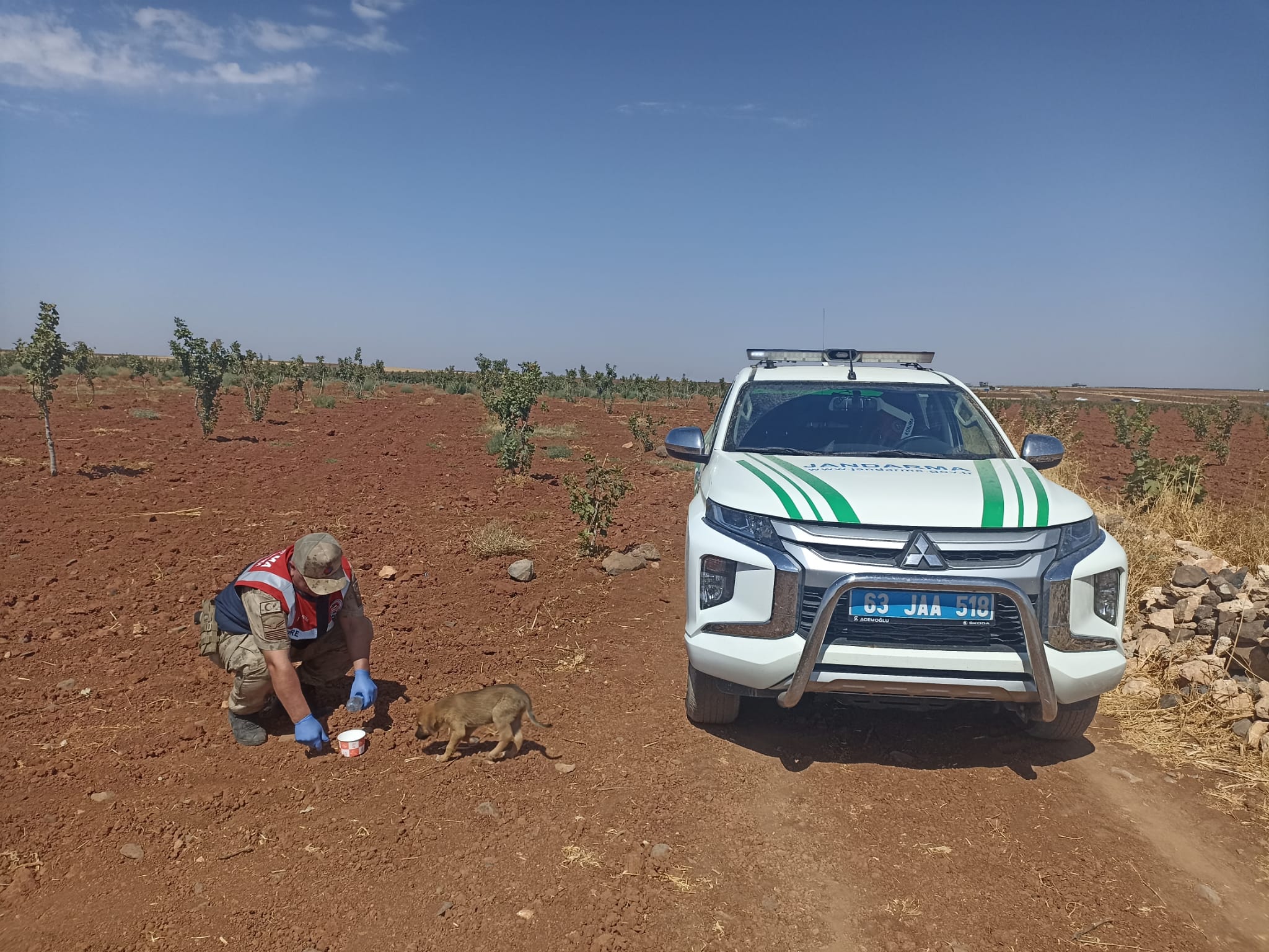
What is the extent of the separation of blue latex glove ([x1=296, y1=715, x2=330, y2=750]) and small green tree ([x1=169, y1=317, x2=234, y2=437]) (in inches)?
600

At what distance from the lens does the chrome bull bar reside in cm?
339

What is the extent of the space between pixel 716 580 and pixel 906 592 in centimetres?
88

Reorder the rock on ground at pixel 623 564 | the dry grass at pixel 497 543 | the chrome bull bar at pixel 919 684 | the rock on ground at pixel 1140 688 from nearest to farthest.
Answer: the chrome bull bar at pixel 919 684
the rock on ground at pixel 1140 688
the rock on ground at pixel 623 564
the dry grass at pixel 497 543

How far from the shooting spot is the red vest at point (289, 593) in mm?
4066

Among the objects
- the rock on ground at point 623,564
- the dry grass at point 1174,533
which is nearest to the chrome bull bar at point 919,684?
the dry grass at point 1174,533

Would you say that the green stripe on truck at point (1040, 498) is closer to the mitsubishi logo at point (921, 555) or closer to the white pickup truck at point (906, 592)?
the white pickup truck at point (906, 592)

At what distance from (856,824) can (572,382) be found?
4584cm

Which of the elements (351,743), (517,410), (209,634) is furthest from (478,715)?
(517,410)

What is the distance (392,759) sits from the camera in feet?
13.3

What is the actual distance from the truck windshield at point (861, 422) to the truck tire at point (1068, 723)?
57.1 inches

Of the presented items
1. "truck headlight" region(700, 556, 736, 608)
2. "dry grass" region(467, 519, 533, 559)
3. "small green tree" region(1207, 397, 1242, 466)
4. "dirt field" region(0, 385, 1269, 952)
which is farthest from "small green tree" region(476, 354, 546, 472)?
"small green tree" region(1207, 397, 1242, 466)

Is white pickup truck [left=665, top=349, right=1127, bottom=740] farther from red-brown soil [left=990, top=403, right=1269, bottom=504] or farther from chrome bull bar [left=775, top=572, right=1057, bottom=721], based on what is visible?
red-brown soil [left=990, top=403, right=1269, bottom=504]

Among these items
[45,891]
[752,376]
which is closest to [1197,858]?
[752,376]

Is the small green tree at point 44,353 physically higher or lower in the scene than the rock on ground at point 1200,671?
higher
